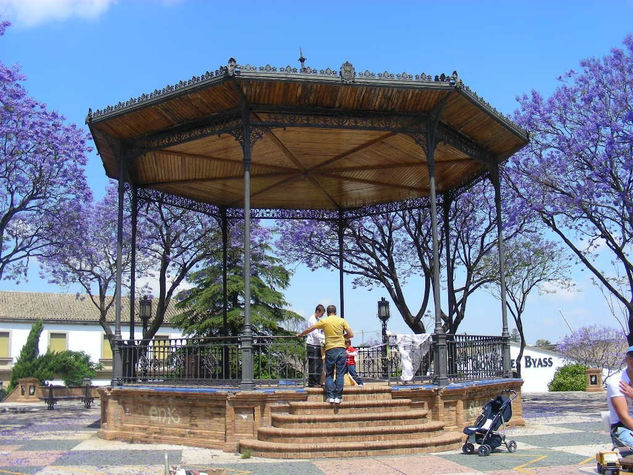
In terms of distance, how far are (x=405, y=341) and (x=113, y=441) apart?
6041 millimetres

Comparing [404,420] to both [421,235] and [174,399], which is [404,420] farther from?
[421,235]

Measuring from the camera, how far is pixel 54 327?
48.9 meters

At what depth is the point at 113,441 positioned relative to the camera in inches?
485

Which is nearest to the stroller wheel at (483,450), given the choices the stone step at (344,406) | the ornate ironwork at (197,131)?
the stone step at (344,406)

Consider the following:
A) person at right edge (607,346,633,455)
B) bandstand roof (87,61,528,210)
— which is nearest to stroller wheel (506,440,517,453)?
person at right edge (607,346,633,455)

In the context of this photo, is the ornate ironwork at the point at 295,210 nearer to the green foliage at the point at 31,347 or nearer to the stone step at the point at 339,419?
the stone step at the point at 339,419

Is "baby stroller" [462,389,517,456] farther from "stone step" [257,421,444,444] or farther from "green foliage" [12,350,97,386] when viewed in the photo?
"green foliage" [12,350,97,386]

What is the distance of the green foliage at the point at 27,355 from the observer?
3997 cm

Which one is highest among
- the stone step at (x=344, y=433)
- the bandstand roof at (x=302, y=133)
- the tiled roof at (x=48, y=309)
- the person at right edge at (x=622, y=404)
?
the bandstand roof at (x=302, y=133)

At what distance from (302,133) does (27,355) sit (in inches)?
1402

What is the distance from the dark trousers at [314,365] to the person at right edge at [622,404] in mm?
7329

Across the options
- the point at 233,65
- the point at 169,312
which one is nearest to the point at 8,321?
the point at 169,312

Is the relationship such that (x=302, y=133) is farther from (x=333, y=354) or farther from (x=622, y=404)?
(x=622, y=404)

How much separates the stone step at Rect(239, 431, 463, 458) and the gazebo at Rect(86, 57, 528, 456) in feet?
4.05
